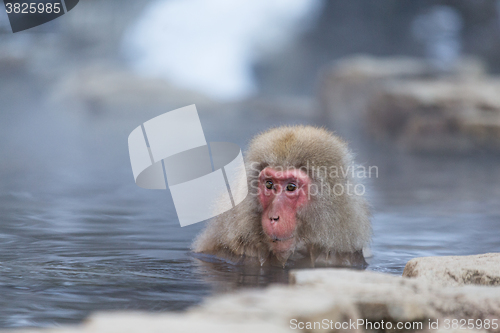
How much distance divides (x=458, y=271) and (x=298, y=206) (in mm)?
1142

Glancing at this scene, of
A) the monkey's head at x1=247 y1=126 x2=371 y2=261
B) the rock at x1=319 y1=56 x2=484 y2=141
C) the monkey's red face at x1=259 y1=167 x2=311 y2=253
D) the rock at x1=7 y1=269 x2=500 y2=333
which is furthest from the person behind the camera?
the rock at x1=319 y1=56 x2=484 y2=141

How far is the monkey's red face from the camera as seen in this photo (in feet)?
11.8

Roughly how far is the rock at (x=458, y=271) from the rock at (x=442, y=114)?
10166mm

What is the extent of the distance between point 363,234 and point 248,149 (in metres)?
1.03

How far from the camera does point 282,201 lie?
144 inches

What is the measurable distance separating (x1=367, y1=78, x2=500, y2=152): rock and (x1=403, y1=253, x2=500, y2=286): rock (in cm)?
1017

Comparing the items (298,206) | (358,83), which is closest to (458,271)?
(298,206)

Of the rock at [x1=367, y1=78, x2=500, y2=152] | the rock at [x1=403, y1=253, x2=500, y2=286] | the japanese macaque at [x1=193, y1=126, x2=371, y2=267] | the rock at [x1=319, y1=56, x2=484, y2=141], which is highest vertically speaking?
the rock at [x1=319, y1=56, x2=484, y2=141]

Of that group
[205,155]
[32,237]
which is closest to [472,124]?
[205,155]

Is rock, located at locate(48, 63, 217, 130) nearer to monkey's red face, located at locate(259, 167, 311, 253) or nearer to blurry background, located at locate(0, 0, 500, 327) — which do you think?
blurry background, located at locate(0, 0, 500, 327)

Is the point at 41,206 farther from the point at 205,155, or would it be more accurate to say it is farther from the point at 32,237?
the point at 205,155

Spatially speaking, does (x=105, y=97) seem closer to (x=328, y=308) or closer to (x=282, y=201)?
(x=282, y=201)

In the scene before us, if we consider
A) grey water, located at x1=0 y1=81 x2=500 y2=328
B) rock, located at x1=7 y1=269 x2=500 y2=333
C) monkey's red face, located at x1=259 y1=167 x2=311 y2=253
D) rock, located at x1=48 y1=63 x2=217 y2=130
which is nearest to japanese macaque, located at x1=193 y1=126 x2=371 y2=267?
monkey's red face, located at x1=259 y1=167 x2=311 y2=253

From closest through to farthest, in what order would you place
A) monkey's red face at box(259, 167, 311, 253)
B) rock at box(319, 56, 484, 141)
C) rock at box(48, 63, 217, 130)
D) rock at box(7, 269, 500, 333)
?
1. rock at box(7, 269, 500, 333)
2. monkey's red face at box(259, 167, 311, 253)
3. rock at box(319, 56, 484, 141)
4. rock at box(48, 63, 217, 130)
